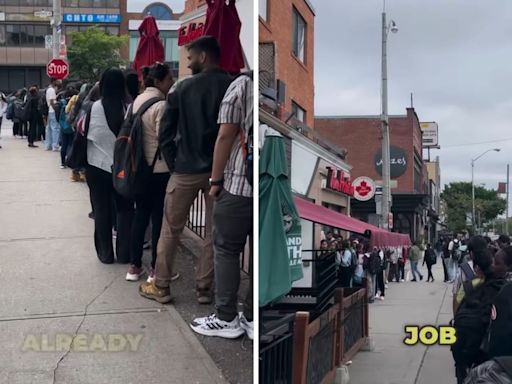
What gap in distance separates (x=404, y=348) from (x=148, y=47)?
114 centimetres

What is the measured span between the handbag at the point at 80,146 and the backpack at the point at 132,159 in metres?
0.16

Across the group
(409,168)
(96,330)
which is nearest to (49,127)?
(96,330)

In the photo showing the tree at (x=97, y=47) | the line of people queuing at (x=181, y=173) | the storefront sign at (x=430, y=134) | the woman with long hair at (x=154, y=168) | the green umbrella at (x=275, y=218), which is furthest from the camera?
the woman with long hair at (x=154, y=168)

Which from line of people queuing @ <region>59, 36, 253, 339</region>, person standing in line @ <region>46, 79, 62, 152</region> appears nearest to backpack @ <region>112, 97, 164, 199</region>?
line of people queuing @ <region>59, 36, 253, 339</region>

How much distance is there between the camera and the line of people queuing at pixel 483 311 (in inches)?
62.1

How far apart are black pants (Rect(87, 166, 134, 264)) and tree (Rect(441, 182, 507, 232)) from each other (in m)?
1.05

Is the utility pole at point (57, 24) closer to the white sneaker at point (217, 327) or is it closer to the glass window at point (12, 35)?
the glass window at point (12, 35)

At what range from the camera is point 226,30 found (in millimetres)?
1805

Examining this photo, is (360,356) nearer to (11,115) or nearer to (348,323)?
(348,323)

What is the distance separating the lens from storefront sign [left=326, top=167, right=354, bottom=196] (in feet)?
5.33

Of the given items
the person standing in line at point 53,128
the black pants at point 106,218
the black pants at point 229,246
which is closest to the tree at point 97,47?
the person standing in line at point 53,128

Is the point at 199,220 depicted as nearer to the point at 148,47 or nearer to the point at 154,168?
the point at 154,168

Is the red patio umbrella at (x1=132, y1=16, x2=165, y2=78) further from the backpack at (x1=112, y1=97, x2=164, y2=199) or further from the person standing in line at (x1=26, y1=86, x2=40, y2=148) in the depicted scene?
the person standing in line at (x1=26, y1=86, x2=40, y2=148)

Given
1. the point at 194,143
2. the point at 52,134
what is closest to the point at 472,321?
the point at 194,143
